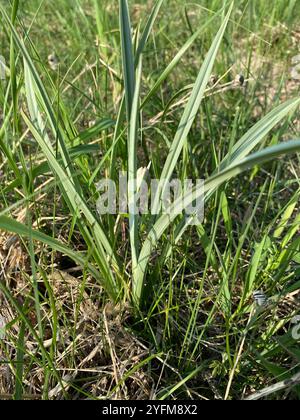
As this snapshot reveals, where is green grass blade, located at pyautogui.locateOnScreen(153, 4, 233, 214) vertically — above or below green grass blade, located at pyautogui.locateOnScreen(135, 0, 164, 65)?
below

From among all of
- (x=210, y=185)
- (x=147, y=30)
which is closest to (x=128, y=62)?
(x=147, y=30)

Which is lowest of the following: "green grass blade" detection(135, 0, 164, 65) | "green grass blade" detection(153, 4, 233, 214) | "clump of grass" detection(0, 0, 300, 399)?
"clump of grass" detection(0, 0, 300, 399)

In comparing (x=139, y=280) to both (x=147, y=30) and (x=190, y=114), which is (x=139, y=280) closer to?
(x=190, y=114)

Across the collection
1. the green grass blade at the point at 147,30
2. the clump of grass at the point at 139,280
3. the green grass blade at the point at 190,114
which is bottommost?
the clump of grass at the point at 139,280

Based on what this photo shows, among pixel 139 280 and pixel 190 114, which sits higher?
pixel 190 114

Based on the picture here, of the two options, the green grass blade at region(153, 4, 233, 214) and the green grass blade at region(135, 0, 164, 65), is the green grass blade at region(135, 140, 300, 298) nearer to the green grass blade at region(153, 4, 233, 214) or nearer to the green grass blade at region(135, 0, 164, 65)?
the green grass blade at region(153, 4, 233, 214)

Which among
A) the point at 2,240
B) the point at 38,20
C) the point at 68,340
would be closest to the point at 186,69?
the point at 38,20

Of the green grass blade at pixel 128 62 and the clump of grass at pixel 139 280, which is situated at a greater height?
the green grass blade at pixel 128 62

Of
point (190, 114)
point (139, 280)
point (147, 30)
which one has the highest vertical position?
point (147, 30)

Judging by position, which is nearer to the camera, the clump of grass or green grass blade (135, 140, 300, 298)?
green grass blade (135, 140, 300, 298)

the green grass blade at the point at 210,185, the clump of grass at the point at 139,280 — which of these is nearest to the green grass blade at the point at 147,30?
the clump of grass at the point at 139,280

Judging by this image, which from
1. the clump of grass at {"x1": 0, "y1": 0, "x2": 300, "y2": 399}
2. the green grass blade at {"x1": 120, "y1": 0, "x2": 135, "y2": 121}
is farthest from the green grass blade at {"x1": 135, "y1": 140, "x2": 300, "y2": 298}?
the green grass blade at {"x1": 120, "y1": 0, "x2": 135, "y2": 121}

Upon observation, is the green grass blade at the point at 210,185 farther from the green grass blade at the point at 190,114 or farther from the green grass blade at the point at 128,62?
the green grass blade at the point at 128,62

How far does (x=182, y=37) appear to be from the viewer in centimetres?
167
